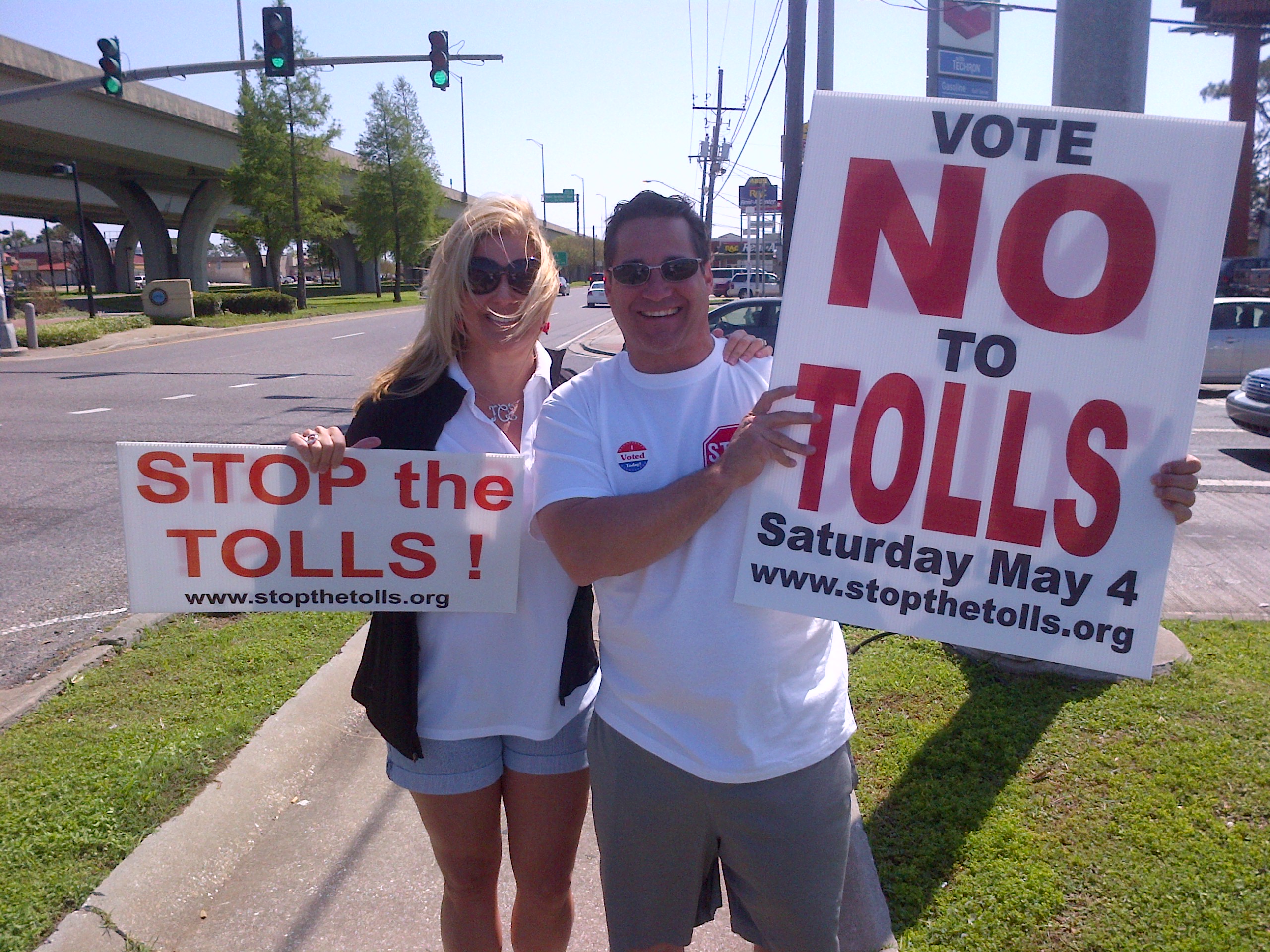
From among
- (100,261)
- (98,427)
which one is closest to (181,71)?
(98,427)

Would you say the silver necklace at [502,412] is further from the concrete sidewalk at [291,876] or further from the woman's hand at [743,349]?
the concrete sidewalk at [291,876]

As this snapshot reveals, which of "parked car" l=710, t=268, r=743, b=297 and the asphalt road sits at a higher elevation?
"parked car" l=710, t=268, r=743, b=297

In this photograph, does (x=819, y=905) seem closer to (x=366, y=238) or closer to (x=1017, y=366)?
(x=1017, y=366)

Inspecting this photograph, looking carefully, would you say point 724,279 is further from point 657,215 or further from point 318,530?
point 657,215

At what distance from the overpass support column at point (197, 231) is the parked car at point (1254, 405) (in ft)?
159

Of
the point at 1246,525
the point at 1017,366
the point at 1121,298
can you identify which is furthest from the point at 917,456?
the point at 1246,525

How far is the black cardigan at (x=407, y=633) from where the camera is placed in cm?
218

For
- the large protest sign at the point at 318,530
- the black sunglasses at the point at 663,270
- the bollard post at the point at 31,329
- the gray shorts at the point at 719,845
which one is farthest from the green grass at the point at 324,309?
the gray shorts at the point at 719,845

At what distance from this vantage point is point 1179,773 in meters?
3.23

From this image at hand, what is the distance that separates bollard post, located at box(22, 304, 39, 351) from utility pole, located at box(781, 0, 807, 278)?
1848 centimetres

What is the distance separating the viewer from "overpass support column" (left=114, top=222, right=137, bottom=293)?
232ft

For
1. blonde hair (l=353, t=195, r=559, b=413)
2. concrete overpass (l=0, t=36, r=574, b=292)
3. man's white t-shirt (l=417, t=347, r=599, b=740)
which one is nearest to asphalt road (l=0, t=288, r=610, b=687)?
blonde hair (l=353, t=195, r=559, b=413)

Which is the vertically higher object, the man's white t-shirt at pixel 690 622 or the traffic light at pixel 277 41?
the traffic light at pixel 277 41

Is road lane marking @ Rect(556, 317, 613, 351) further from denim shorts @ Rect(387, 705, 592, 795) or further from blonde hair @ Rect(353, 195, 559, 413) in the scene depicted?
denim shorts @ Rect(387, 705, 592, 795)
